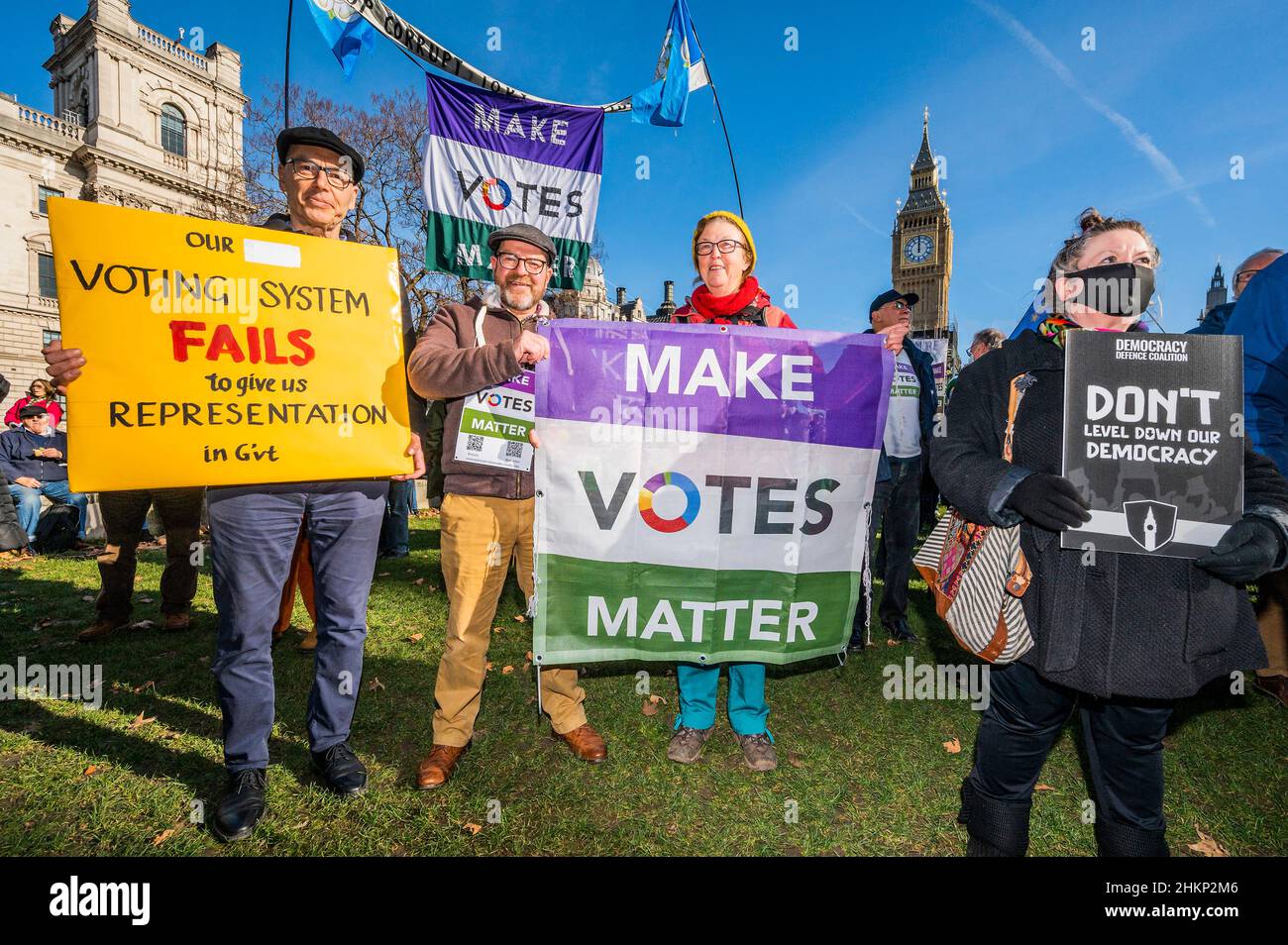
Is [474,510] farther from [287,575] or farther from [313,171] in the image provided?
[313,171]

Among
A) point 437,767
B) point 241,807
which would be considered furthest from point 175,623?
point 437,767

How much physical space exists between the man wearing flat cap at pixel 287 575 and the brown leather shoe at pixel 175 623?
3144mm

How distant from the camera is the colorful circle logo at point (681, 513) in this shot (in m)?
2.93

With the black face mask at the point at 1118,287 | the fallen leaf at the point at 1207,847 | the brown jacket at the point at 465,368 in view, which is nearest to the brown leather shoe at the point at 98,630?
the brown jacket at the point at 465,368

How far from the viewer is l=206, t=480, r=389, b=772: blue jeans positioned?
2656 millimetres

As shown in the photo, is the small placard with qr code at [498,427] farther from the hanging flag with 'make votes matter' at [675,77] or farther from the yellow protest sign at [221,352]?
the hanging flag with 'make votes matter' at [675,77]

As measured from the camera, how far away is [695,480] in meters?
2.94

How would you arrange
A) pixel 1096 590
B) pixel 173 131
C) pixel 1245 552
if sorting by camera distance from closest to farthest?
pixel 1245 552 < pixel 1096 590 < pixel 173 131

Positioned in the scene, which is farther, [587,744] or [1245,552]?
[587,744]

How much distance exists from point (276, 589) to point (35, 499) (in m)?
10.2

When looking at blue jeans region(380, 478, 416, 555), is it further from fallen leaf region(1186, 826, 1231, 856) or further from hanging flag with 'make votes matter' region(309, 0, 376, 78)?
fallen leaf region(1186, 826, 1231, 856)

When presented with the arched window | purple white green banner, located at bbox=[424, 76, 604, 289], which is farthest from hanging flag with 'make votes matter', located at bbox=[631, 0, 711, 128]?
the arched window

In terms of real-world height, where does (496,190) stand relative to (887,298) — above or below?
above

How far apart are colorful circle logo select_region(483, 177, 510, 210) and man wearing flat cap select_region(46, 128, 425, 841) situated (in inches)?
116
